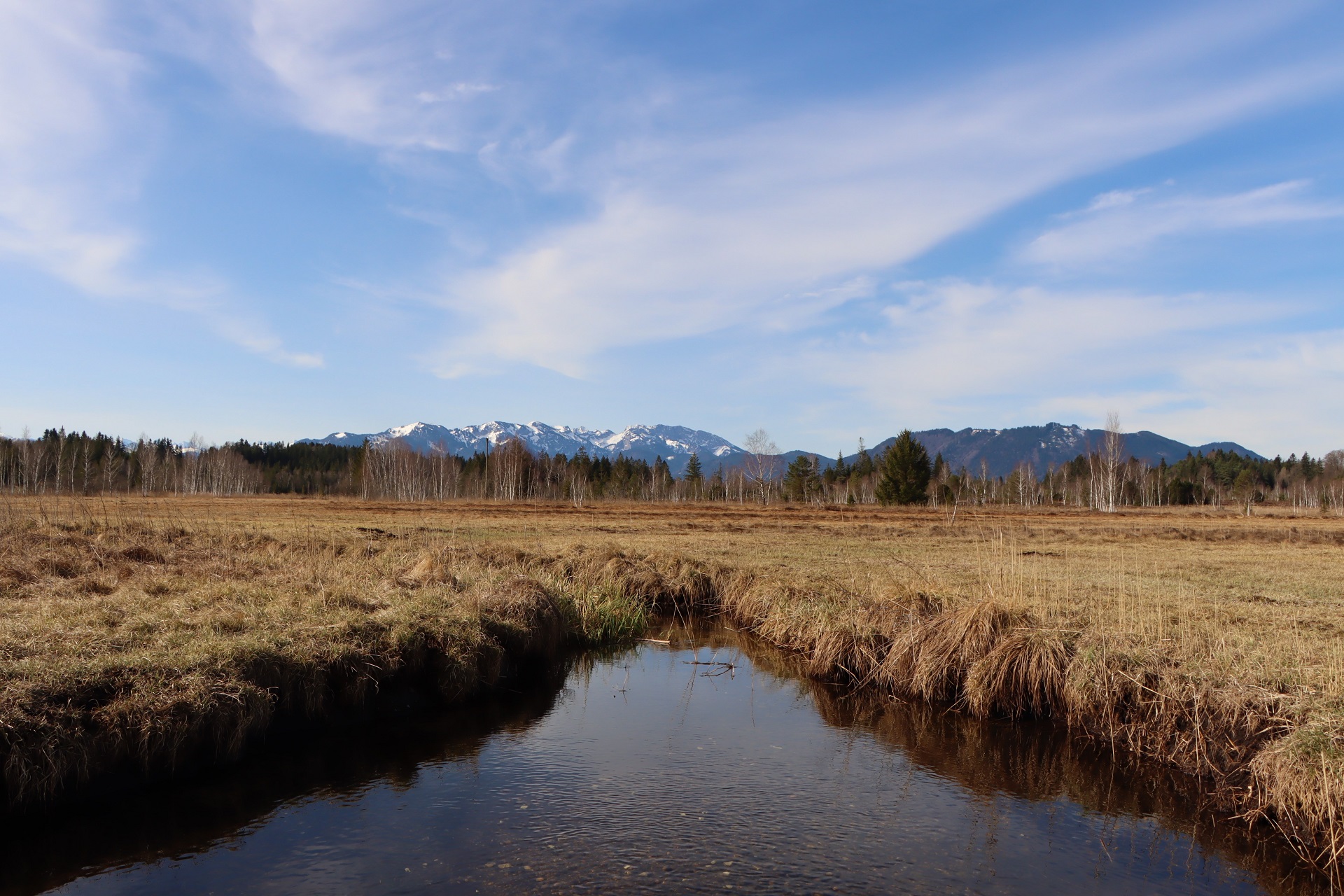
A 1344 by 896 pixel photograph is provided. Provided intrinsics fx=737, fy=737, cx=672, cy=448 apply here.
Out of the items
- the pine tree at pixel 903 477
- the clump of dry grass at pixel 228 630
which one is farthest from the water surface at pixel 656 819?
the pine tree at pixel 903 477

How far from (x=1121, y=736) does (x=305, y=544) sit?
20.9 metres

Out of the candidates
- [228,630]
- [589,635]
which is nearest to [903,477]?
[589,635]

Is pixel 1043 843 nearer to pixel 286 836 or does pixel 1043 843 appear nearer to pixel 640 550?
pixel 286 836

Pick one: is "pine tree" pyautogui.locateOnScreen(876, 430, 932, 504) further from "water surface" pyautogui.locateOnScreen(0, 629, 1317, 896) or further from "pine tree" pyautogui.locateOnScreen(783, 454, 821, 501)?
"water surface" pyautogui.locateOnScreen(0, 629, 1317, 896)

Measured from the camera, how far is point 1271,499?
4808 inches

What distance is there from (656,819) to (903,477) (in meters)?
83.3

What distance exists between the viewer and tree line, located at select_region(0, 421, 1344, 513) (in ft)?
337

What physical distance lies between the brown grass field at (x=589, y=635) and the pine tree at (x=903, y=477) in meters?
61.4

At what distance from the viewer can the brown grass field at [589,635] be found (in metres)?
8.32

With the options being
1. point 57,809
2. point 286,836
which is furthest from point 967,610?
point 57,809

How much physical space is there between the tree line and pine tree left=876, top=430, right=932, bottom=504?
0.53 m

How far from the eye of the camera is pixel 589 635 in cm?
1759

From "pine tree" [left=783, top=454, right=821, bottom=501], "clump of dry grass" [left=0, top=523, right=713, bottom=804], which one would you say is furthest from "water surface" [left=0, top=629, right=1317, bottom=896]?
"pine tree" [left=783, top=454, right=821, bottom=501]

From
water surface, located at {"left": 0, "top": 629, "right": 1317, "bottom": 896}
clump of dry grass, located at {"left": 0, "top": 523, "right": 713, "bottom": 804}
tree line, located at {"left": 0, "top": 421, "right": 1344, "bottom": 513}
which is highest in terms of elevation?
tree line, located at {"left": 0, "top": 421, "right": 1344, "bottom": 513}
